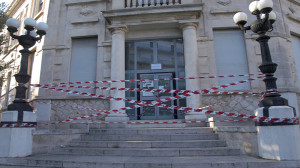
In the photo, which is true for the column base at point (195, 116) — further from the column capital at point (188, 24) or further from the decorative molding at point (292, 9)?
the decorative molding at point (292, 9)

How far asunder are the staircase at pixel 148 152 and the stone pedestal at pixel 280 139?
0.19 meters

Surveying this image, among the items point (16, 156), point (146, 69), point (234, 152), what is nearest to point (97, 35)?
point (146, 69)

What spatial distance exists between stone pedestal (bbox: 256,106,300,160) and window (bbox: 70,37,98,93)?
7656 mm

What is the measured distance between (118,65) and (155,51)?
83.6 inches

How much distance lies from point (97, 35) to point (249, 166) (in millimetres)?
8742

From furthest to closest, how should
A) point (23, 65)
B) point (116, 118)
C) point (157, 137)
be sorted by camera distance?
point (116, 118) → point (23, 65) → point (157, 137)

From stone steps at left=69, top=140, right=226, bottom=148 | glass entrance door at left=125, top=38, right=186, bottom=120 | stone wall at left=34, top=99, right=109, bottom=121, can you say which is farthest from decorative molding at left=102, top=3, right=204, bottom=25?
stone steps at left=69, top=140, right=226, bottom=148

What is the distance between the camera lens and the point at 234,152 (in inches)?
194

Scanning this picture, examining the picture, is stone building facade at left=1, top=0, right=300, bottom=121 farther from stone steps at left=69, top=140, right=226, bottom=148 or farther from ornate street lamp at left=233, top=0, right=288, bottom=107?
ornate street lamp at left=233, top=0, right=288, bottom=107

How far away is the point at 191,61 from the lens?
8.70 meters

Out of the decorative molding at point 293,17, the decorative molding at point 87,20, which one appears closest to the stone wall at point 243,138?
the decorative molding at point 87,20

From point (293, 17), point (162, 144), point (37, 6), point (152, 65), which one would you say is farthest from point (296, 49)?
point (37, 6)

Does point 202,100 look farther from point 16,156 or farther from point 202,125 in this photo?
point 16,156

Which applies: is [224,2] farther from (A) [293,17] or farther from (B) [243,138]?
(B) [243,138]
